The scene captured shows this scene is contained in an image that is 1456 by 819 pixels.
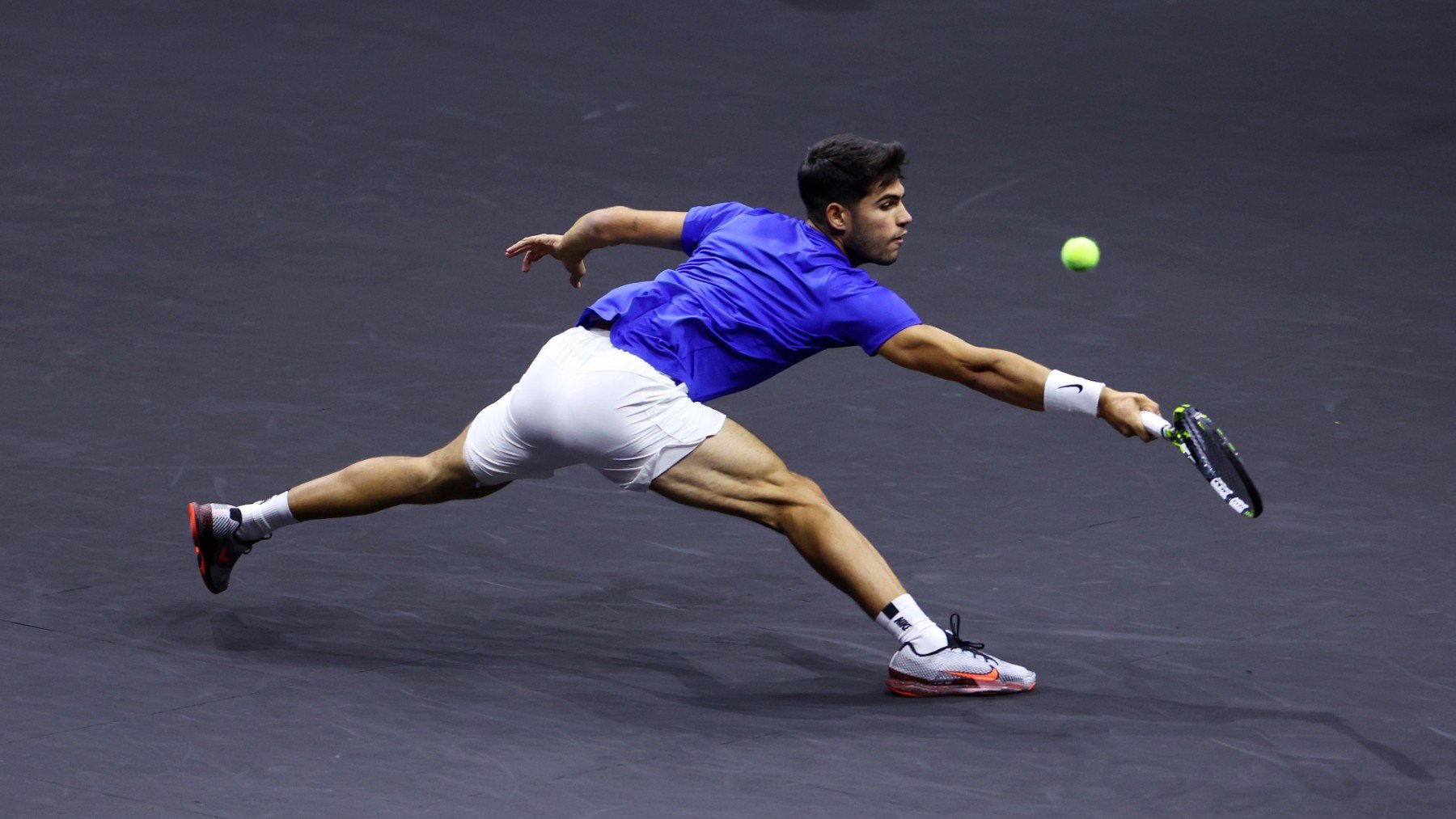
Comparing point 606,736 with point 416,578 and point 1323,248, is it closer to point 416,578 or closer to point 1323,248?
point 416,578

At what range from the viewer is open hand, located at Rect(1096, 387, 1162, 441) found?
4.55 meters

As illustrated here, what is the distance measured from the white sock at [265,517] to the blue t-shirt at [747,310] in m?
1.05

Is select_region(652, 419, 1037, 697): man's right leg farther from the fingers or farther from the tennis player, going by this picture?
the fingers

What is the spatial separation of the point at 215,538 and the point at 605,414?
4.21 ft

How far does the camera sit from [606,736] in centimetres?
454

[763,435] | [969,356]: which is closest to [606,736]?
[969,356]

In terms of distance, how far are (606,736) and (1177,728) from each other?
1.33 meters

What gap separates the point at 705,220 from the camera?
17.7 ft

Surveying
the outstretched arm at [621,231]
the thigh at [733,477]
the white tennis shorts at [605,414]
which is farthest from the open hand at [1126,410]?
the outstretched arm at [621,231]

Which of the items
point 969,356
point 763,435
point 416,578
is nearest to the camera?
point 969,356

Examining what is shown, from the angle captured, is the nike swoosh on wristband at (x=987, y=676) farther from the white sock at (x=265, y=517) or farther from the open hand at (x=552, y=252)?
the white sock at (x=265, y=517)

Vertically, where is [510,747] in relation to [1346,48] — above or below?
below

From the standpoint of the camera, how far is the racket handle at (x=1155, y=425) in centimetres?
447

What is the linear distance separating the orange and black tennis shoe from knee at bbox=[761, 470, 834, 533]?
5.13 ft
